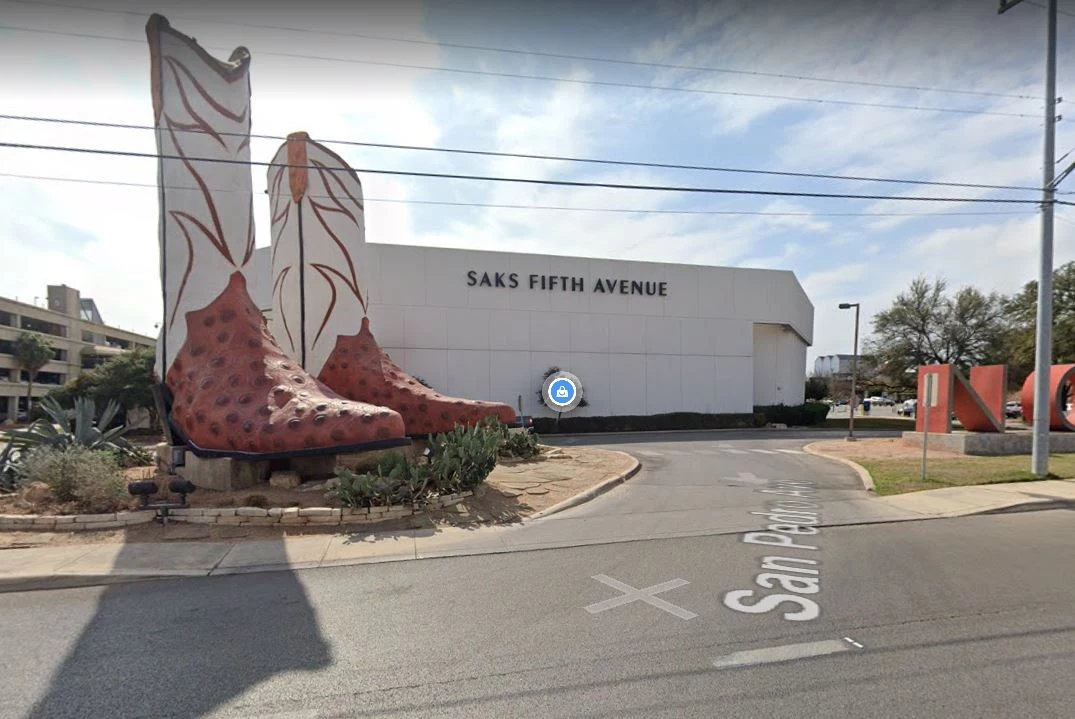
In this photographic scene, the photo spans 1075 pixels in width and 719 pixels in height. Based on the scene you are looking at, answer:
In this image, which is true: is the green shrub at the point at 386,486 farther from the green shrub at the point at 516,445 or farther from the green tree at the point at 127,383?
the green tree at the point at 127,383

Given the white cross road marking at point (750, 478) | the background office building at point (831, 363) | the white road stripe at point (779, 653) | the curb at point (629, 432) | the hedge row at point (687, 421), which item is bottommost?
the curb at point (629, 432)

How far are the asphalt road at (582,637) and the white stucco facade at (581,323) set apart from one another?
19.9m

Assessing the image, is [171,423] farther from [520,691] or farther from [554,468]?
[520,691]

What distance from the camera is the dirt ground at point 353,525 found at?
633cm

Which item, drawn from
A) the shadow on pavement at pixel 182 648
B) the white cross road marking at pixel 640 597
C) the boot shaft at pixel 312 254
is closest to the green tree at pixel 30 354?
the boot shaft at pixel 312 254

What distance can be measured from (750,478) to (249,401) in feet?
31.1

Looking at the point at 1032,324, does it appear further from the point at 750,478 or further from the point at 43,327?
the point at 43,327

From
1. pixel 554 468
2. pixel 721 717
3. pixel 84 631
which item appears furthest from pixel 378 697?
pixel 554 468

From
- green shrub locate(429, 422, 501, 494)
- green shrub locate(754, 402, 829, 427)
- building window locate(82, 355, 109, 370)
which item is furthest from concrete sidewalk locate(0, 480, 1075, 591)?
building window locate(82, 355, 109, 370)

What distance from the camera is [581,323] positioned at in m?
27.5

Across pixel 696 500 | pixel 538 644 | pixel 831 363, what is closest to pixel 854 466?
pixel 696 500

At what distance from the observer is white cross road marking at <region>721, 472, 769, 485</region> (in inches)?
434

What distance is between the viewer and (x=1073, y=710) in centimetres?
292

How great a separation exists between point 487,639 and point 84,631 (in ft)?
9.57
